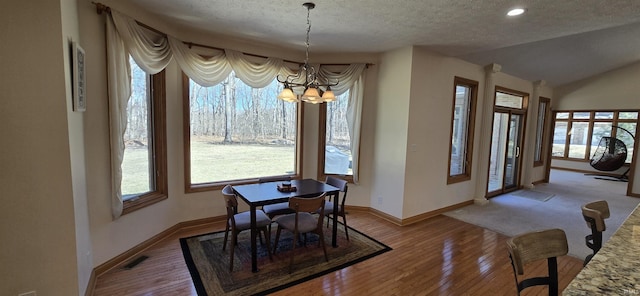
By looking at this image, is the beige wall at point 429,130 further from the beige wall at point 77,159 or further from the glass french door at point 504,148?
the beige wall at point 77,159

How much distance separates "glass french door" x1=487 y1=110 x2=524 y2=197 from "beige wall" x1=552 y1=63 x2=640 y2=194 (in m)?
2.23

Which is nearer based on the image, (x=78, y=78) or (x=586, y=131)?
(x=78, y=78)

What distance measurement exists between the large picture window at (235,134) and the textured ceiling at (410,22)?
83 centimetres

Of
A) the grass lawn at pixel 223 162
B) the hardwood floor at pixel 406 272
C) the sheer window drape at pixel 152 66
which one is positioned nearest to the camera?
the hardwood floor at pixel 406 272

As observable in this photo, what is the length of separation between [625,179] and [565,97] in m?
3.35

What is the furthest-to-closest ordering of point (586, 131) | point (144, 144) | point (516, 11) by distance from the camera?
point (586, 131) < point (144, 144) < point (516, 11)

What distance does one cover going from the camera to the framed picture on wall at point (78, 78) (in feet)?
6.36

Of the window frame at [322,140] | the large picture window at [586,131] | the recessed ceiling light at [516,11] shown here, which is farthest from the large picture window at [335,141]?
the large picture window at [586,131]

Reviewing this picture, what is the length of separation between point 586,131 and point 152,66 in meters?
12.2

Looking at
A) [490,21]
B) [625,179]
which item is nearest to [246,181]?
[490,21]

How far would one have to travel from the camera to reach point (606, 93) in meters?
6.57

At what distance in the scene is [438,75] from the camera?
4.11 m

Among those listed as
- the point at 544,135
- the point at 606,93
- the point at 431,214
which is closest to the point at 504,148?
the point at 544,135

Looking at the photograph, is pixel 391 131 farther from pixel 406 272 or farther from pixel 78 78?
pixel 78 78
